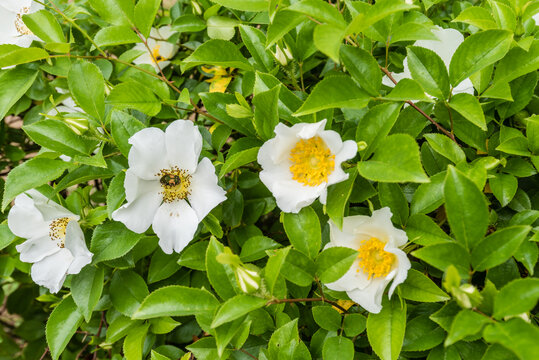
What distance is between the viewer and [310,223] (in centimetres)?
65

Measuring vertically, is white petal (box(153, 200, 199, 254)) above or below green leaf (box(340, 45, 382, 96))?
below

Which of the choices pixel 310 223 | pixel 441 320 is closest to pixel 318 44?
pixel 310 223

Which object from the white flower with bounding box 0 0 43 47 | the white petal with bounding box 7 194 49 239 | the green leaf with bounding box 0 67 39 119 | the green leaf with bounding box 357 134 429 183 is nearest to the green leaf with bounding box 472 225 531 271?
the green leaf with bounding box 357 134 429 183

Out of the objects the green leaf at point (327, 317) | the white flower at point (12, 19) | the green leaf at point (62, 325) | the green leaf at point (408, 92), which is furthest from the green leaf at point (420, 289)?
the white flower at point (12, 19)

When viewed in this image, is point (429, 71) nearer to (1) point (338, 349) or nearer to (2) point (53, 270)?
(1) point (338, 349)

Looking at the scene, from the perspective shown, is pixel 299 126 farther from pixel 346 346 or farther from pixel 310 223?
pixel 346 346

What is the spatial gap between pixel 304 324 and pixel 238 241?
18 cm

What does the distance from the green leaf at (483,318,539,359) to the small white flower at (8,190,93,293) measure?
1.85 feet

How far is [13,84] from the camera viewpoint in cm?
89

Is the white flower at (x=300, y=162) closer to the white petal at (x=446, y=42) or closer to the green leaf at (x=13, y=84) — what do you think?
the white petal at (x=446, y=42)

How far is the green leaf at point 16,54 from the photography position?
2.51 feet

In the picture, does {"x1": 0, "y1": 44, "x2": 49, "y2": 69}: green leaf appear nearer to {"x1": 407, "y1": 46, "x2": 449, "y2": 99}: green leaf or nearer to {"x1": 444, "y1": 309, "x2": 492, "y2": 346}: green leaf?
{"x1": 407, "y1": 46, "x2": 449, "y2": 99}: green leaf

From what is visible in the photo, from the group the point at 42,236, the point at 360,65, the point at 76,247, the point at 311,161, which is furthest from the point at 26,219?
the point at 360,65

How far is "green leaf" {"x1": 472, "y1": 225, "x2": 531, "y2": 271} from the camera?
1.73ft
